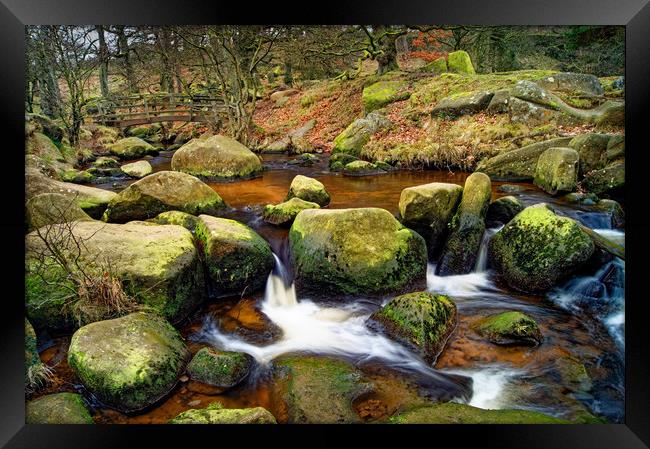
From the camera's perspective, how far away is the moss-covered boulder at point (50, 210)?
10.5 ft

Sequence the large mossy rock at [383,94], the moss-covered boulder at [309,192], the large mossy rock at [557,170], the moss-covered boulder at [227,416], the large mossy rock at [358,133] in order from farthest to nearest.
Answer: the large mossy rock at [383,94]
the large mossy rock at [358,133]
the moss-covered boulder at [309,192]
the large mossy rock at [557,170]
the moss-covered boulder at [227,416]

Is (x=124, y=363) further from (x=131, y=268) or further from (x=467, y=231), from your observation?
(x=467, y=231)

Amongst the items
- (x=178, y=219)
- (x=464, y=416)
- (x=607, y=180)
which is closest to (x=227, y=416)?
(x=464, y=416)

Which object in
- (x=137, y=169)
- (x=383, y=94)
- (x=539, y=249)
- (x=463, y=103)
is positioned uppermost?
(x=383, y=94)

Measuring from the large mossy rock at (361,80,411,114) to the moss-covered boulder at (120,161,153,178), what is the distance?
A: 424 cm

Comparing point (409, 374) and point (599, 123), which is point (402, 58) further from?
point (409, 374)

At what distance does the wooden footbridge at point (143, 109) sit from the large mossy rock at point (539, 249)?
16.3 feet

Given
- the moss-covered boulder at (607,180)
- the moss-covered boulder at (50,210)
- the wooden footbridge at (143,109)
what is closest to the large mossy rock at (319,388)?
the moss-covered boulder at (50,210)

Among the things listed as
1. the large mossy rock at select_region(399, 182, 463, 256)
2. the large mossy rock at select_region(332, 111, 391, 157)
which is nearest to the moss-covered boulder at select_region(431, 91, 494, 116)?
the large mossy rock at select_region(332, 111, 391, 157)

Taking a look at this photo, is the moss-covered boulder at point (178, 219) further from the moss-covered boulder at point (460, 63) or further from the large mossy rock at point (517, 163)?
the moss-covered boulder at point (460, 63)

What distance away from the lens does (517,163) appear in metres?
5.91
